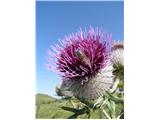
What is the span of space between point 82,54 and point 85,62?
0.04 metres

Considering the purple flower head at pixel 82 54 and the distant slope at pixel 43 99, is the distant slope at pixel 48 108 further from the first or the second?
the purple flower head at pixel 82 54

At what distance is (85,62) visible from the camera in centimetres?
141

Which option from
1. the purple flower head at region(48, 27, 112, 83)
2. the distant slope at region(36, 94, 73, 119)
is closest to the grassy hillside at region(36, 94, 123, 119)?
the distant slope at region(36, 94, 73, 119)

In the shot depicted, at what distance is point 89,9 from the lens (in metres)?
1.54

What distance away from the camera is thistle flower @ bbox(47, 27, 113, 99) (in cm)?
136

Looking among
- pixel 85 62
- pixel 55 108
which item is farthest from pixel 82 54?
pixel 55 108

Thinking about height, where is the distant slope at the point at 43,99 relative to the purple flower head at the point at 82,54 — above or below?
below

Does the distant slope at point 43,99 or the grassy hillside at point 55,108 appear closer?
the grassy hillside at point 55,108

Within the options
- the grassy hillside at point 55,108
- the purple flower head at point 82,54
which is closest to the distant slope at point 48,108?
the grassy hillside at point 55,108

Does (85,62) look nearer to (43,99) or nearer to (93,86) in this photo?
(93,86)

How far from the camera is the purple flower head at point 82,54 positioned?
140cm
